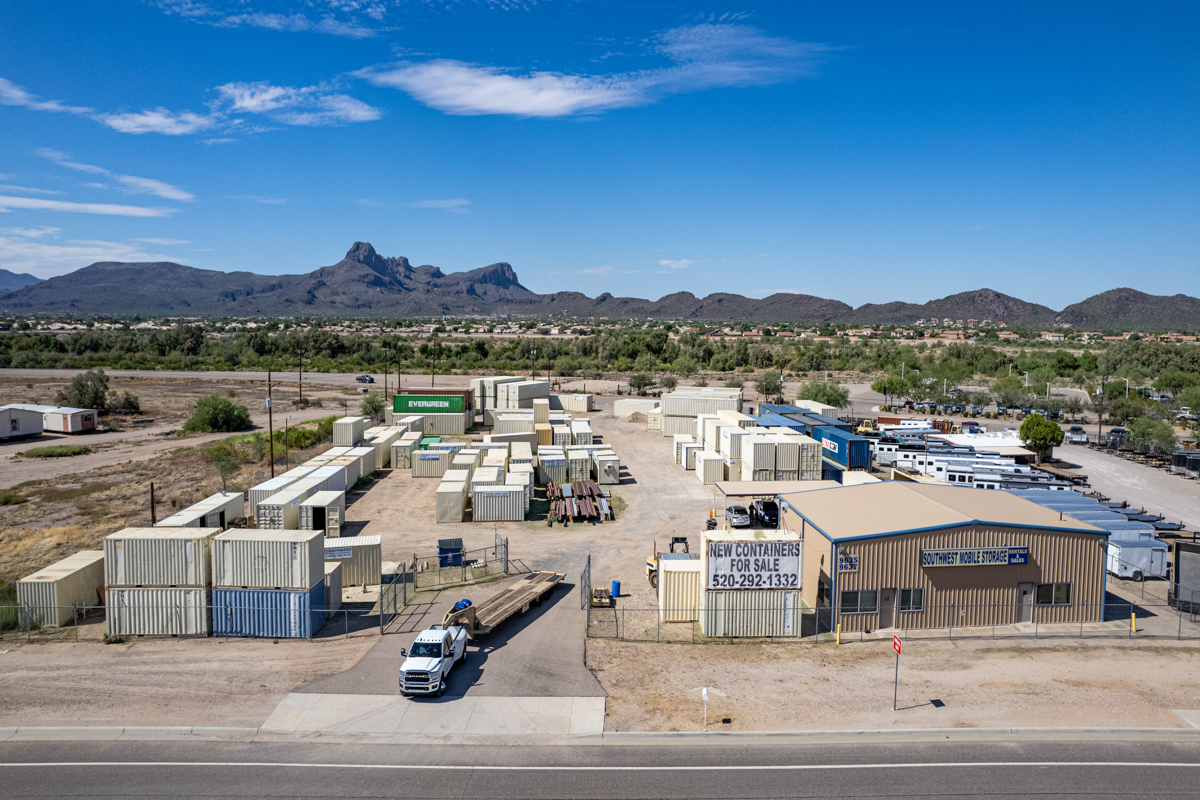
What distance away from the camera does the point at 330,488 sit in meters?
37.1

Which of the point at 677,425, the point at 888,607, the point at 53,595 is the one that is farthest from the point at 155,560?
the point at 677,425

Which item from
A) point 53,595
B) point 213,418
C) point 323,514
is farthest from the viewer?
point 213,418

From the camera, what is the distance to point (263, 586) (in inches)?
837

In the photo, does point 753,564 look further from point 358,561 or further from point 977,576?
point 358,561

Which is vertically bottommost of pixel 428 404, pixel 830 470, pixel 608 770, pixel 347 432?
pixel 608 770

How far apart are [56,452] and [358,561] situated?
40.4 metres

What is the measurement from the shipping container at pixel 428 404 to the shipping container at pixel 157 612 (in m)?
41.0

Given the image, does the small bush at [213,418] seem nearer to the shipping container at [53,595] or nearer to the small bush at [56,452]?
the small bush at [56,452]

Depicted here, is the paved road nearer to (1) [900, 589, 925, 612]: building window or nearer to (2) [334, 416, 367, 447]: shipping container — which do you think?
(1) [900, 589, 925, 612]: building window

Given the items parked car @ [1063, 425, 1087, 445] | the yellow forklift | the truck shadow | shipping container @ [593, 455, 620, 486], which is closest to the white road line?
the truck shadow

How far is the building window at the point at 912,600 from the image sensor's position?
22.7 m

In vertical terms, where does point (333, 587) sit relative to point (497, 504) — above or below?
below

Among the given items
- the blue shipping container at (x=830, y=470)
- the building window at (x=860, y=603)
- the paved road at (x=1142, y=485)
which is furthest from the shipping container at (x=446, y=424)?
the paved road at (x=1142, y=485)

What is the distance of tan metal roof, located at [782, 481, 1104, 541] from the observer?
22875mm
